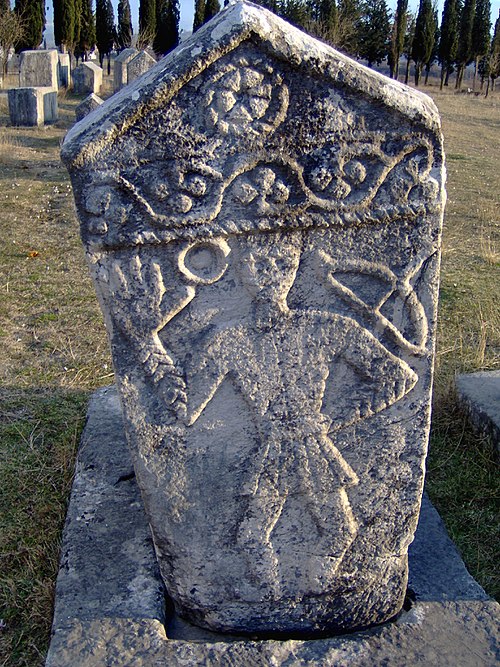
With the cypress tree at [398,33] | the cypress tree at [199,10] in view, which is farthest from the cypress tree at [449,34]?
the cypress tree at [199,10]

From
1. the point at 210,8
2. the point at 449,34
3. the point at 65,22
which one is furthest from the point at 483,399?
the point at 449,34

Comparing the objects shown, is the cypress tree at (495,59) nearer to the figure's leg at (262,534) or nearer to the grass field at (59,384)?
the grass field at (59,384)

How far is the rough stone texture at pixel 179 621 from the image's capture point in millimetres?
1821

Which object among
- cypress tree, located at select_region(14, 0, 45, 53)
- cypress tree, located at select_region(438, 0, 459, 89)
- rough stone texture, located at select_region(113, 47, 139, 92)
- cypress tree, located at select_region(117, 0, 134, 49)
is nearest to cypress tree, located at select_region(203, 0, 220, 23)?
cypress tree, located at select_region(117, 0, 134, 49)

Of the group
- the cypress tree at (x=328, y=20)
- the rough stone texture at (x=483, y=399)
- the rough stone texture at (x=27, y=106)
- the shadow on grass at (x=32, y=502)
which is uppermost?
the cypress tree at (x=328, y=20)

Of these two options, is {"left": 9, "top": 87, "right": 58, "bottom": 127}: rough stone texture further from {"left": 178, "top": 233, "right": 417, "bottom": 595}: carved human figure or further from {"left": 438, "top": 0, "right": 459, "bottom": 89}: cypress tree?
{"left": 438, "top": 0, "right": 459, "bottom": 89}: cypress tree

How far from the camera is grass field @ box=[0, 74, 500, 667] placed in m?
2.47

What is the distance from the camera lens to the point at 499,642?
1.87 metres

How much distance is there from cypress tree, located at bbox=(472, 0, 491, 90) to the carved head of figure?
107 feet

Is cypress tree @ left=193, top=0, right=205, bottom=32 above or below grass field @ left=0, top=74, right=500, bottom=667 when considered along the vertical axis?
above

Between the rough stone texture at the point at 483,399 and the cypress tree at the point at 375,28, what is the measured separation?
30277 mm

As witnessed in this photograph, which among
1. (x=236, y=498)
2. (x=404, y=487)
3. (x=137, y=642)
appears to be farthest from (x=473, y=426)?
(x=137, y=642)

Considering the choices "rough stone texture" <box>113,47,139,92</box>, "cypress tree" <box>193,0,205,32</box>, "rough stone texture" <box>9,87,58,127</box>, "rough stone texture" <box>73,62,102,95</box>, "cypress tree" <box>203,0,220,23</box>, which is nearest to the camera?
"rough stone texture" <box>9,87,58,127</box>

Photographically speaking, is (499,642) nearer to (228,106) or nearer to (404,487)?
(404,487)
